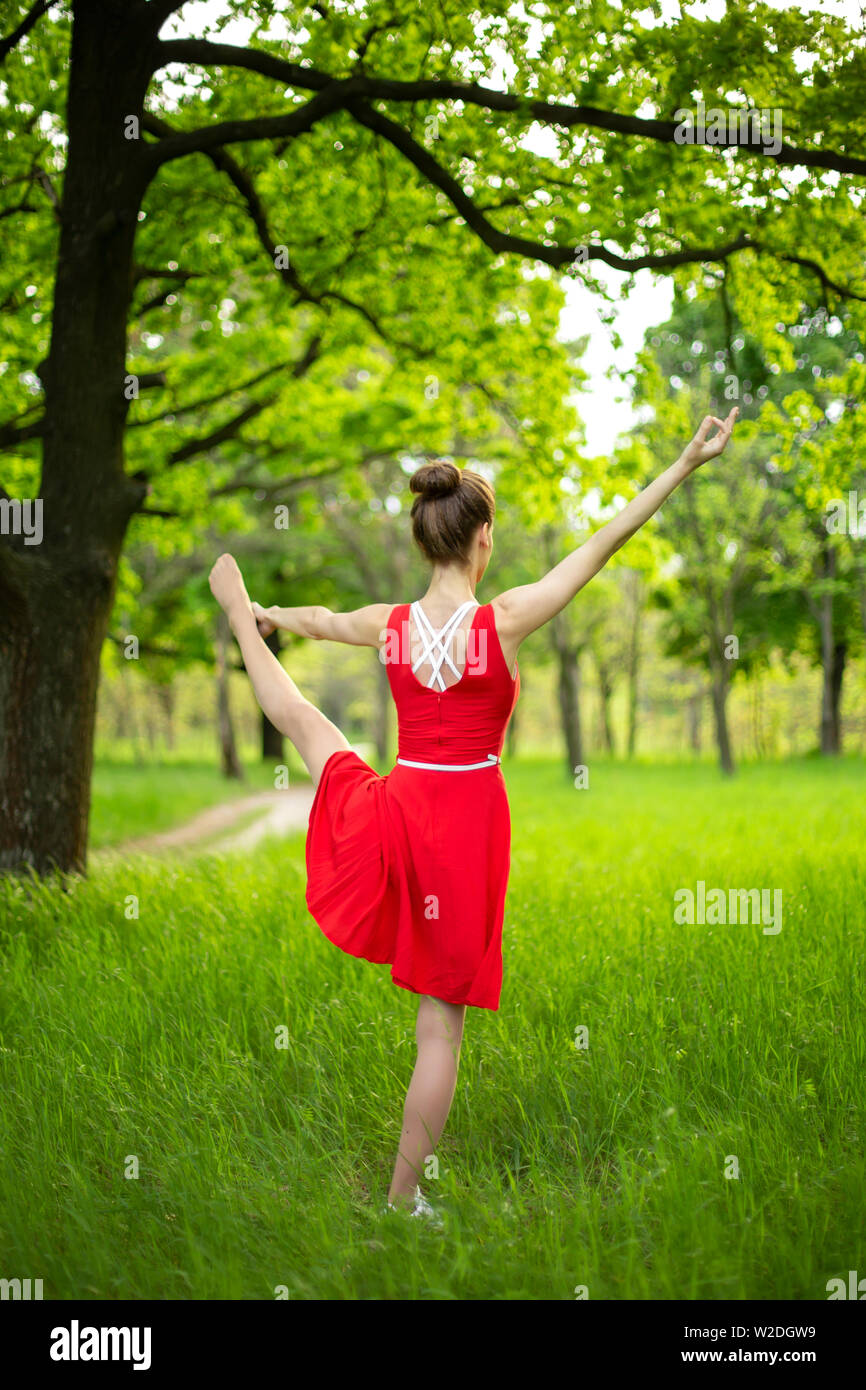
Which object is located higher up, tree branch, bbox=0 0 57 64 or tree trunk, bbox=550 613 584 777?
tree branch, bbox=0 0 57 64

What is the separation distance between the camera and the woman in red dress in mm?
2891

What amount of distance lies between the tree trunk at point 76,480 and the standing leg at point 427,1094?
152 inches

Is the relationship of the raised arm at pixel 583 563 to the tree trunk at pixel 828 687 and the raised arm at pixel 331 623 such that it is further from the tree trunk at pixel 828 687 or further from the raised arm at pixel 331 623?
the tree trunk at pixel 828 687

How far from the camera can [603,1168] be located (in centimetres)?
300

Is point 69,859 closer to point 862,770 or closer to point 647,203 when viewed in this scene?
point 647,203

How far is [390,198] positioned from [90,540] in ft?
10.4

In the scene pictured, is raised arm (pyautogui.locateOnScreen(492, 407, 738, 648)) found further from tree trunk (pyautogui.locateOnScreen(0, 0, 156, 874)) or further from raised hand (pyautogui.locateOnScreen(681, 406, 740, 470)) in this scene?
tree trunk (pyautogui.locateOnScreen(0, 0, 156, 874))

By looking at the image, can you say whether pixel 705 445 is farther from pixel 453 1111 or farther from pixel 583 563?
pixel 453 1111

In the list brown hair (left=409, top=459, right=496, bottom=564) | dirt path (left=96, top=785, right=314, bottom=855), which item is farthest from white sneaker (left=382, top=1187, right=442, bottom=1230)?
dirt path (left=96, top=785, right=314, bottom=855)

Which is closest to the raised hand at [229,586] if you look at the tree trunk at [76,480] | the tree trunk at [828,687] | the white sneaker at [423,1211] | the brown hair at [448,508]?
the brown hair at [448,508]

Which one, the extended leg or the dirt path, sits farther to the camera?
the dirt path

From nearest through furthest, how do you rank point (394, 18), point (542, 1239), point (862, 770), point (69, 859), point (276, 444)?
point (542, 1239)
point (394, 18)
point (69, 859)
point (276, 444)
point (862, 770)

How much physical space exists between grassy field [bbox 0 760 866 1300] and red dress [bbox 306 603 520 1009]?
64 centimetres

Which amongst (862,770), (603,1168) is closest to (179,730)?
(862,770)
